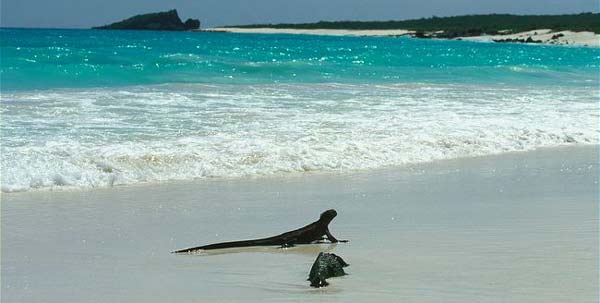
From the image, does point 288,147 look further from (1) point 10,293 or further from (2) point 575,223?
(1) point 10,293

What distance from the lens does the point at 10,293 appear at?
4.58 meters

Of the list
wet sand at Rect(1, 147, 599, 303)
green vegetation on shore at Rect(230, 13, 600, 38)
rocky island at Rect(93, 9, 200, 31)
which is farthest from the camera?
rocky island at Rect(93, 9, 200, 31)

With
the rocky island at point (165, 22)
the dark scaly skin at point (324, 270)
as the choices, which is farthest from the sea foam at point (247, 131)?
the rocky island at point (165, 22)

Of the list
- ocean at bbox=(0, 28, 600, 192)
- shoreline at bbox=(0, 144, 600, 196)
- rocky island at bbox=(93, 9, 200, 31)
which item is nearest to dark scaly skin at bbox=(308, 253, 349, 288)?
shoreline at bbox=(0, 144, 600, 196)

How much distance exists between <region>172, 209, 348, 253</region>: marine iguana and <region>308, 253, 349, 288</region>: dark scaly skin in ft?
2.61

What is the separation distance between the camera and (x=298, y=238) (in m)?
5.65

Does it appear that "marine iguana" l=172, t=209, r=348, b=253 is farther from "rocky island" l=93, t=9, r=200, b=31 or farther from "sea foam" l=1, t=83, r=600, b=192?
"rocky island" l=93, t=9, r=200, b=31

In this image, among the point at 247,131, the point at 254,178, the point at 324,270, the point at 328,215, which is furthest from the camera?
the point at 247,131

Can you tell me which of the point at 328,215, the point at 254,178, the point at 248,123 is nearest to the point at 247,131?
the point at 248,123

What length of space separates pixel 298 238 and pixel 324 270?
3.35ft

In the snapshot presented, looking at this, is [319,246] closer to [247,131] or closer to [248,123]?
[247,131]

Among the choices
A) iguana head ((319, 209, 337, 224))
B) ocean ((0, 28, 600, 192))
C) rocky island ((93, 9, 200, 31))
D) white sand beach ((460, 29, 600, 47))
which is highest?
rocky island ((93, 9, 200, 31))

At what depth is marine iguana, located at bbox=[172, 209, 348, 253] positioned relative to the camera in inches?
217

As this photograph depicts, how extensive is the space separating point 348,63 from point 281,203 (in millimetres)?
24523
